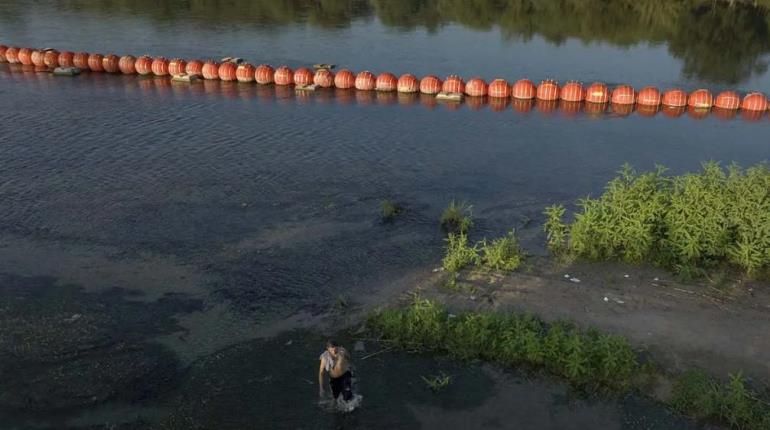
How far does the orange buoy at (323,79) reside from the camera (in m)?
Result: 37.7

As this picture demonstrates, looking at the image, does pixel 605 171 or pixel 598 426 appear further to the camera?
pixel 605 171

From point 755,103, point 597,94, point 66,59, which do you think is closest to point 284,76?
point 66,59

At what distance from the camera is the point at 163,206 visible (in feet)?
75.4

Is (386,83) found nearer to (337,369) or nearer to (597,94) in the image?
(597,94)

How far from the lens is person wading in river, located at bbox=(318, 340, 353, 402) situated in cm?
1295

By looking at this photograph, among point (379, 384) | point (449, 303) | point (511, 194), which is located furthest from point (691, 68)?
point (379, 384)

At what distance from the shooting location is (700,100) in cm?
3406

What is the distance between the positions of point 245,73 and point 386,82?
8.62 meters

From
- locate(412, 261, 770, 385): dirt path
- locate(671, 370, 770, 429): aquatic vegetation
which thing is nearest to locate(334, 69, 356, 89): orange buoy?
locate(412, 261, 770, 385): dirt path

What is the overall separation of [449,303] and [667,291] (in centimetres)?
594

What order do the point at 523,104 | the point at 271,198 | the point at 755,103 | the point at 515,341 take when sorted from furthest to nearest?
1. the point at 523,104
2. the point at 755,103
3. the point at 271,198
4. the point at 515,341

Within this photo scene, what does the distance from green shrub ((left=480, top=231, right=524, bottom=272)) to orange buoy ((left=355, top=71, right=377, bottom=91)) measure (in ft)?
65.4

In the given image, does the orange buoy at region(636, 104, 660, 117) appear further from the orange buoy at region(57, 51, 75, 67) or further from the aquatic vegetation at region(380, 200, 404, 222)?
the orange buoy at region(57, 51, 75, 67)

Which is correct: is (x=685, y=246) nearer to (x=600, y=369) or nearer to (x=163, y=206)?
(x=600, y=369)
